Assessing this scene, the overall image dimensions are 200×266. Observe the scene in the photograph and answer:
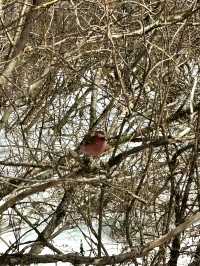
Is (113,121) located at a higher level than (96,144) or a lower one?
higher

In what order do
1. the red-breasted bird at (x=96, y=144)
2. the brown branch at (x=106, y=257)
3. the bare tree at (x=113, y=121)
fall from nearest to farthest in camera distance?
the brown branch at (x=106, y=257) < the bare tree at (x=113, y=121) < the red-breasted bird at (x=96, y=144)

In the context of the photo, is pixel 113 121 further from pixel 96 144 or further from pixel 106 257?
pixel 106 257

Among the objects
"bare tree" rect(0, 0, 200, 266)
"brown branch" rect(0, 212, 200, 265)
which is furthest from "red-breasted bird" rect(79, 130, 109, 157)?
"brown branch" rect(0, 212, 200, 265)

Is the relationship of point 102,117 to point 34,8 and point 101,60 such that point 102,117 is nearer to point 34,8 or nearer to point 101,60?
point 101,60

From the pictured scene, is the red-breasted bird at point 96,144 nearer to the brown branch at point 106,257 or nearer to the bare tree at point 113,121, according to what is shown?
the bare tree at point 113,121

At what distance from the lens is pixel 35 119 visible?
475cm

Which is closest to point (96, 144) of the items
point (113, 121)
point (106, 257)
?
point (106, 257)

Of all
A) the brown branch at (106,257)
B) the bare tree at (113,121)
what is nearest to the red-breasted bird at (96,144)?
the bare tree at (113,121)

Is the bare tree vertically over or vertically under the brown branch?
over

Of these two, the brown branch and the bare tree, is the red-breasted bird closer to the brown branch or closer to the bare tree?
the bare tree

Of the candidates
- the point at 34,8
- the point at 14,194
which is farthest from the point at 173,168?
the point at 34,8

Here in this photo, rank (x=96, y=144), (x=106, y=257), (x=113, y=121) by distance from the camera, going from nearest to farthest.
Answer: (x=106, y=257) < (x=96, y=144) < (x=113, y=121)

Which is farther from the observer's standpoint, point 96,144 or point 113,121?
point 113,121

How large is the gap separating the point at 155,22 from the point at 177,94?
130 centimetres
